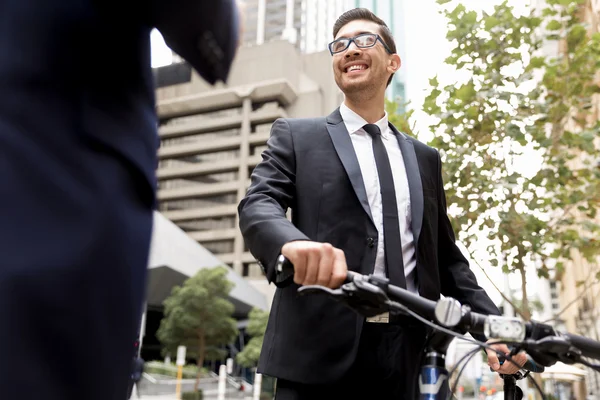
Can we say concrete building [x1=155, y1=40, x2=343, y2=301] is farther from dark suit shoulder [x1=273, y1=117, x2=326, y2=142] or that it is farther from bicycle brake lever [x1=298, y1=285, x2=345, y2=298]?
bicycle brake lever [x1=298, y1=285, x2=345, y2=298]

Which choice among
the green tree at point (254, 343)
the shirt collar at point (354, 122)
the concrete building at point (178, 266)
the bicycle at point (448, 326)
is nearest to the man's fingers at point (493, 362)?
the bicycle at point (448, 326)

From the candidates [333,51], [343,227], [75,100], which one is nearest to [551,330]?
[343,227]

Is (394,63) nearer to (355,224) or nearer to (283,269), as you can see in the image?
(355,224)

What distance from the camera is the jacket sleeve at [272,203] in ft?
4.37

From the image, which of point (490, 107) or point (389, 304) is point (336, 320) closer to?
point (389, 304)

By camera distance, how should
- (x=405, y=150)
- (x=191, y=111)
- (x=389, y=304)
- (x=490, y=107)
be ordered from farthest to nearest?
(x=191, y=111)
(x=490, y=107)
(x=405, y=150)
(x=389, y=304)

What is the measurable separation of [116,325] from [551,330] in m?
0.86

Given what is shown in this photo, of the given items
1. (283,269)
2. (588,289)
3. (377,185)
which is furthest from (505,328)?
(588,289)

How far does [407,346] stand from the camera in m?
1.73

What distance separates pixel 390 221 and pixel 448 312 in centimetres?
71

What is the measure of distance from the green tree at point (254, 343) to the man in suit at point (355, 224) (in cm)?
3182

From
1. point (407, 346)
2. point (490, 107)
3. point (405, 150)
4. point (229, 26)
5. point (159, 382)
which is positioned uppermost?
point (490, 107)

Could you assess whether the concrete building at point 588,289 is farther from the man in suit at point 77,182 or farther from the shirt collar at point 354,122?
the man in suit at point 77,182

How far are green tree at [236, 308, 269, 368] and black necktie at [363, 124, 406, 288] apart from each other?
3194 cm
